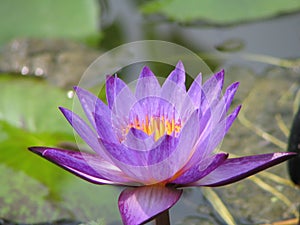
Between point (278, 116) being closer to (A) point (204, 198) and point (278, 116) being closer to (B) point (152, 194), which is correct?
(A) point (204, 198)

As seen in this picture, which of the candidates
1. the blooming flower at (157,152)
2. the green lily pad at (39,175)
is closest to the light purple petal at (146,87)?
the blooming flower at (157,152)

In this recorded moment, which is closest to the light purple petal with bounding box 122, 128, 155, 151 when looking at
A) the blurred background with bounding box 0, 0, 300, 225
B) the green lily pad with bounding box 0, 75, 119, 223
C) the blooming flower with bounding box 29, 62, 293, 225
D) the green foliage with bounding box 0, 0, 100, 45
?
the blooming flower with bounding box 29, 62, 293, 225

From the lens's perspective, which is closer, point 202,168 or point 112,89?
point 202,168

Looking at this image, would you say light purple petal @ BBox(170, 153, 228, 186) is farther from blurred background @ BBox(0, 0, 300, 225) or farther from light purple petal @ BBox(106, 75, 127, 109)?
blurred background @ BBox(0, 0, 300, 225)

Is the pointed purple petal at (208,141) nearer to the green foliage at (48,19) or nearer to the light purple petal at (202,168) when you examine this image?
the light purple petal at (202,168)

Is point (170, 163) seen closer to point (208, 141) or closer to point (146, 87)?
point (208, 141)

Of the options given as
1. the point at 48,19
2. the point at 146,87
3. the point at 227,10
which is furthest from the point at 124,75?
the point at 146,87
